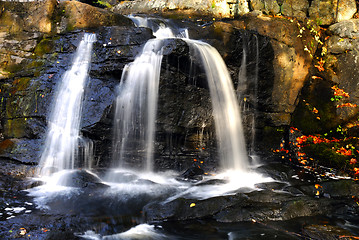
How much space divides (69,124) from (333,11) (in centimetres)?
1152

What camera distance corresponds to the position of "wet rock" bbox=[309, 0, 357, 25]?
446 inches

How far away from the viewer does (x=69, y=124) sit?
721 cm

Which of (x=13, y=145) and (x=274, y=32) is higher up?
(x=274, y=32)

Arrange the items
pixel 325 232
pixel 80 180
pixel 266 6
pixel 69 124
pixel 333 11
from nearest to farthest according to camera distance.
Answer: pixel 325 232
pixel 80 180
pixel 69 124
pixel 333 11
pixel 266 6

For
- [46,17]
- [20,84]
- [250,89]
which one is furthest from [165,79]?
[46,17]

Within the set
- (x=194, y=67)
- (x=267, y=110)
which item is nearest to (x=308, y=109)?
(x=267, y=110)

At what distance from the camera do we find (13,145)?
273 inches

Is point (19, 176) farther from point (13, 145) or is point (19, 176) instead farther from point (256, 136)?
point (256, 136)

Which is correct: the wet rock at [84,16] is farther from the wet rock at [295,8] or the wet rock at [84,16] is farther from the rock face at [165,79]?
the wet rock at [295,8]

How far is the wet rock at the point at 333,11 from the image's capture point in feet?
37.2

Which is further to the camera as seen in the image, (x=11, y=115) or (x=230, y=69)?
(x=230, y=69)

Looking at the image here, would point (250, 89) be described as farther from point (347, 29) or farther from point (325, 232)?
point (325, 232)

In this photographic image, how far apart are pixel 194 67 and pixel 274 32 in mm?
3644

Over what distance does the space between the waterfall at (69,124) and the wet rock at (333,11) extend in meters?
9.48
